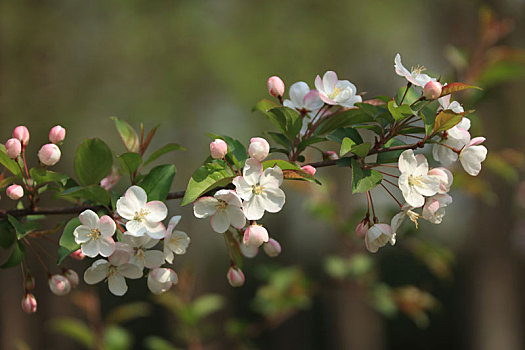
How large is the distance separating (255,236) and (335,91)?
403 millimetres

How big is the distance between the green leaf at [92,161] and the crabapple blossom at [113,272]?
191mm

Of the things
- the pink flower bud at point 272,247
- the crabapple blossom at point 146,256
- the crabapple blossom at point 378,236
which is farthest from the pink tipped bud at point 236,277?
the crabapple blossom at point 378,236

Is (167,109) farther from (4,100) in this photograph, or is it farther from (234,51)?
(4,100)

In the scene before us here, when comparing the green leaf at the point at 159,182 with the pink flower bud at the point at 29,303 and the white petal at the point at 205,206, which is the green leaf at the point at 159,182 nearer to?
the white petal at the point at 205,206

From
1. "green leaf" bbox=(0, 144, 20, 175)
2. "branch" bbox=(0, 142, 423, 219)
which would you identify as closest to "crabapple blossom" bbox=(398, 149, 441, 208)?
"branch" bbox=(0, 142, 423, 219)

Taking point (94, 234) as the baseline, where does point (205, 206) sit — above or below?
above

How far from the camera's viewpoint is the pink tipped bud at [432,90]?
3.32 ft

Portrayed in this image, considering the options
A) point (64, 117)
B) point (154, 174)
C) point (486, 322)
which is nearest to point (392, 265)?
point (486, 322)

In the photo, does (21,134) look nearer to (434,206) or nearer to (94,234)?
(94,234)

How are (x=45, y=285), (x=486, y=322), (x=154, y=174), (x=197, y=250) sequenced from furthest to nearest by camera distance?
1. (x=197, y=250)
2. (x=45, y=285)
3. (x=486, y=322)
4. (x=154, y=174)

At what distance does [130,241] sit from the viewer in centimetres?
104

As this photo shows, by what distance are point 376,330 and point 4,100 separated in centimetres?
571

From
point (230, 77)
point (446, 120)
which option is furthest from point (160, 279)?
point (230, 77)

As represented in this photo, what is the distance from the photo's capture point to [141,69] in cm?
702
